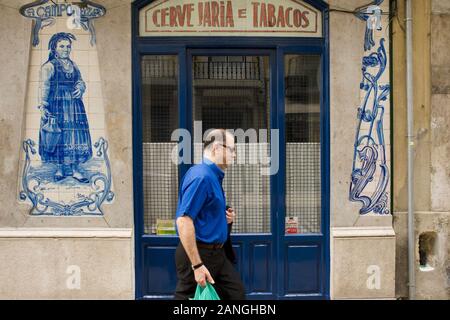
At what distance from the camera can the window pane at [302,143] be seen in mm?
6051

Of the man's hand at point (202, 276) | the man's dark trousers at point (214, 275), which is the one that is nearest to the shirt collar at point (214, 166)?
the man's dark trousers at point (214, 275)

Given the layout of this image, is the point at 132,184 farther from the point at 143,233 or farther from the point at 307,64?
the point at 307,64

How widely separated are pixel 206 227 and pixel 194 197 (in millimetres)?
313

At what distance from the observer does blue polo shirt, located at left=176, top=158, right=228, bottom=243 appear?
383 cm

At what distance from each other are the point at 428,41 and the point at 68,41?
14.3 feet

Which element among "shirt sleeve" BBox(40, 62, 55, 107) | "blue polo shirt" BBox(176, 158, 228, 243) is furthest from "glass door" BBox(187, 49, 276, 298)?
"blue polo shirt" BBox(176, 158, 228, 243)

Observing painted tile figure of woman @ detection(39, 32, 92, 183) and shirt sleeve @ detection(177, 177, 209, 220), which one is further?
painted tile figure of woman @ detection(39, 32, 92, 183)

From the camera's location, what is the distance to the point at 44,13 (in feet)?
19.0

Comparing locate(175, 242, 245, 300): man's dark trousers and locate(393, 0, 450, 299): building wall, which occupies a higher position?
locate(393, 0, 450, 299): building wall

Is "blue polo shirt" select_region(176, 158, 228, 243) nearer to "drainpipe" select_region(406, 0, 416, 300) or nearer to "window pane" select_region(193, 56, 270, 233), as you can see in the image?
"window pane" select_region(193, 56, 270, 233)

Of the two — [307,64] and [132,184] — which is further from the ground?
[307,64]

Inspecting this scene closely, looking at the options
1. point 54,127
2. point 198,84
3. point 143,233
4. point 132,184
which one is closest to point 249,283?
point 143,233

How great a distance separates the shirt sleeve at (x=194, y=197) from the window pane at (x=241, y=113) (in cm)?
219

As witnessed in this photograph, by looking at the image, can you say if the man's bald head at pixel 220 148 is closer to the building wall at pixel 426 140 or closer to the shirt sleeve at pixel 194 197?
the shirt sleeve at pixel 194 197
